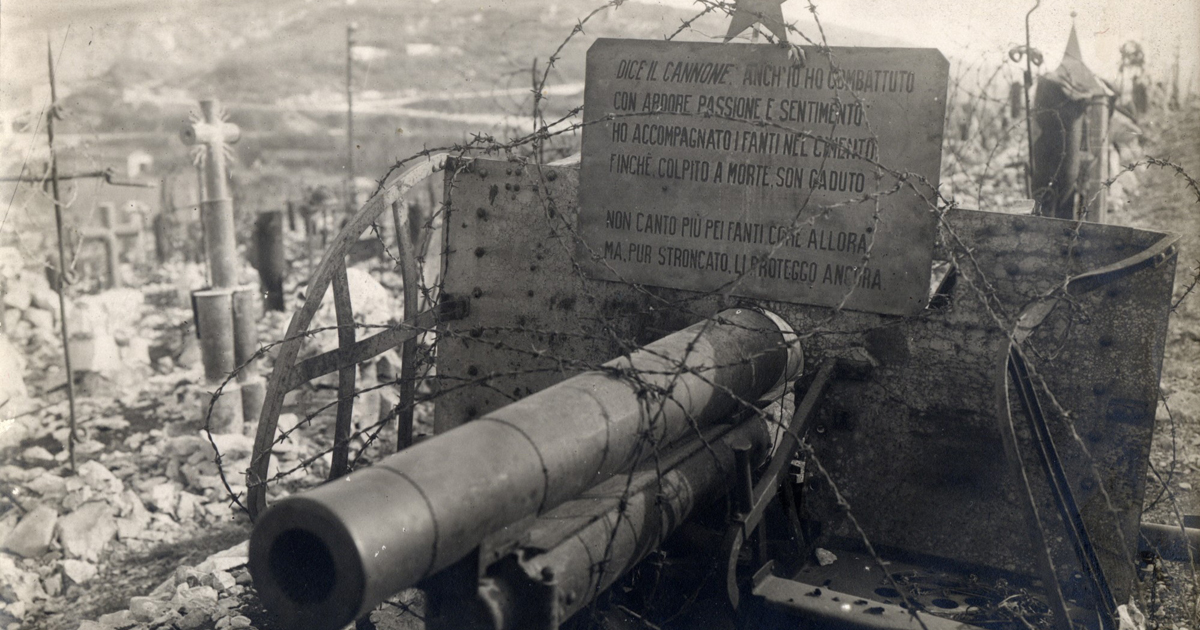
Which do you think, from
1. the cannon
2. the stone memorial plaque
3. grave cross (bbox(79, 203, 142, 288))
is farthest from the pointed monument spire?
grave cross (bbox(79, 203, 142, 288))

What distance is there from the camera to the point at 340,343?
435 centimetres

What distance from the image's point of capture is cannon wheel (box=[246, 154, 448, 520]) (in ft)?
13.1

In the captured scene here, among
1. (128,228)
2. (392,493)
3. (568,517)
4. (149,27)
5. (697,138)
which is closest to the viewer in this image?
(392,493)

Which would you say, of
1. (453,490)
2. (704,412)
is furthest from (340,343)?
(453,490)

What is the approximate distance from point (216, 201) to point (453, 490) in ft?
20.9

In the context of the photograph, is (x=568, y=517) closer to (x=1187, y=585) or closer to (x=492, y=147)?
(x=492, y=147)

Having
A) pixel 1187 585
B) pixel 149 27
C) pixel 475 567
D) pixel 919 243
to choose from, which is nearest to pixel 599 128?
pixel 919 243

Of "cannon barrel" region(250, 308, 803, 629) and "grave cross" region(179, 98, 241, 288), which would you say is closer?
"cannon barrel" region(250, 308, 803, 629)

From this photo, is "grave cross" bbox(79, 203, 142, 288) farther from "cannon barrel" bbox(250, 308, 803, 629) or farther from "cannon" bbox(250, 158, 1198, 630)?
"cannon barrel" bbox(250, 308, 803, 629)

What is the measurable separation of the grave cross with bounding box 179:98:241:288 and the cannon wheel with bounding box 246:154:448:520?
366cm

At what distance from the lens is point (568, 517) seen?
8.87 feet

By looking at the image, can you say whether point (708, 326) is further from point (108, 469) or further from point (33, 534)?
point (108, 469)

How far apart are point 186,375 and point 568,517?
761cm

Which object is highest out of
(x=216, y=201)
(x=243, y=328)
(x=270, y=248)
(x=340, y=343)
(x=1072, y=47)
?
(x=1072, y=47)
